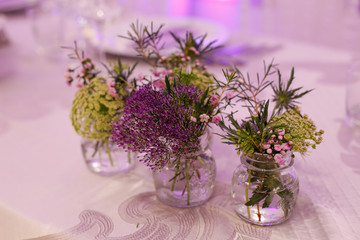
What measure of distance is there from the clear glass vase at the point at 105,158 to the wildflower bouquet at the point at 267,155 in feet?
0.80

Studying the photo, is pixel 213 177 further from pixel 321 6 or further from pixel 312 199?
pixel 321 6

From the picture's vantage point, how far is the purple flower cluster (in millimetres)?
594

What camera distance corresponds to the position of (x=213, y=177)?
0.70 metres

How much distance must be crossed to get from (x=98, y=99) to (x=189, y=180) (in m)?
0.20

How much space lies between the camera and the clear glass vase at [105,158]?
31.2 inches

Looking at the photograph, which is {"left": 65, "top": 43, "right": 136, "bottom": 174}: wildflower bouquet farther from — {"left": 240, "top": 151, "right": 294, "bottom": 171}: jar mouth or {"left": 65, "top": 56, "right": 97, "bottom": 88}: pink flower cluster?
{"left": 240, "top": 151, "right": 294, "bottom": 171}: jar mouth

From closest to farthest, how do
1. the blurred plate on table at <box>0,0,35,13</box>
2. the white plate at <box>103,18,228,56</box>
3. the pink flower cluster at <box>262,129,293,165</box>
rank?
the pink flower cluster at <box>262,129,293,165</box> < the white plate at <box>103,18,228,56</box> < the blurred plate on table at <box>0,0,35,13</box>

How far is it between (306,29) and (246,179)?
4.70 feet

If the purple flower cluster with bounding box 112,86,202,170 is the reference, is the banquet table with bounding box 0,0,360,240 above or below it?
below

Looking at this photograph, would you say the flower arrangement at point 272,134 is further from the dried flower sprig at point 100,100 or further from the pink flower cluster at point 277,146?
the dried flower sprig at point 100,100

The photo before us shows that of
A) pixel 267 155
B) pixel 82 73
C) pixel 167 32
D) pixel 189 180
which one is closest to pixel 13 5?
pixel 167 32

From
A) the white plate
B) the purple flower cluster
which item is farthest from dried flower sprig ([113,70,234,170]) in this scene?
the white plate

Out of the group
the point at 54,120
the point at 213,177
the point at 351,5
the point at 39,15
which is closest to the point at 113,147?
the point at 213,177

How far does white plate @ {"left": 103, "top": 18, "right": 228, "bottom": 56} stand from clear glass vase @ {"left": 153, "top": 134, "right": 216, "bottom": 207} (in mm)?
549
